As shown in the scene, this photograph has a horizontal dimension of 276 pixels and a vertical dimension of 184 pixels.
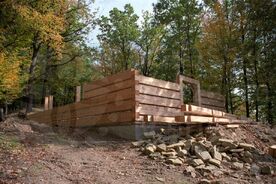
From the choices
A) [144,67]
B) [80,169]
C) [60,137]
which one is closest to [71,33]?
[144,67]

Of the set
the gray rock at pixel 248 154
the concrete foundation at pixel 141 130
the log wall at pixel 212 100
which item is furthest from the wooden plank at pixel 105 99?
the log wall at pixel 212 100

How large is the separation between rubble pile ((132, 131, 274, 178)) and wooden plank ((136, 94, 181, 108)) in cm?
135

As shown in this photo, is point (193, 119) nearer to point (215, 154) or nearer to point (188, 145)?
point (188, 145)

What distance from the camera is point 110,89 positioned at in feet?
37.3

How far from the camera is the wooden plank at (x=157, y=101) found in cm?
1049

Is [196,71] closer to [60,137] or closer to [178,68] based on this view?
[178,68]

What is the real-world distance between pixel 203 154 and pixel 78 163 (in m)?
3.08

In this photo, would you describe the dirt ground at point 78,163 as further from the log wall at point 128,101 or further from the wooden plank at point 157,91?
the wooden plank at point 157,91

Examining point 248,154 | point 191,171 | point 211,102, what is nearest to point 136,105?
point 191,171

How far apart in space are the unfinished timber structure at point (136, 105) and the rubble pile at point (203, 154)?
0.89 meters

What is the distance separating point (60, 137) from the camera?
34.6ft

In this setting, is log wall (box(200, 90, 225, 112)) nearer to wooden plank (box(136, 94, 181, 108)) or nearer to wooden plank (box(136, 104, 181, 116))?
wooden plank (box(136, 94, 181, 108))

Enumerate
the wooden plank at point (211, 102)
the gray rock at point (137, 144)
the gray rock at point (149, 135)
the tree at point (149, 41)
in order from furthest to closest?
1. the tree at point (149, 41)
2. the wooden plank at point (211, 102)
3. the gray rock at point (149, 135)
4. the gray rock at point (137, 144)

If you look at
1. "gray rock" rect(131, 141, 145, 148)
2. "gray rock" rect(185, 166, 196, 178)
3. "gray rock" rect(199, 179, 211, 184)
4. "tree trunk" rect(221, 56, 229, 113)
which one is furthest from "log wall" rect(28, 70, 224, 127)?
"tree trunk" rect(221, 56, 229, 113)
